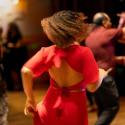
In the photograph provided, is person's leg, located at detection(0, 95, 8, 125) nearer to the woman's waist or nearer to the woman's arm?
the woman's arm

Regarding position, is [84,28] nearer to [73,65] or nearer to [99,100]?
[73,65]

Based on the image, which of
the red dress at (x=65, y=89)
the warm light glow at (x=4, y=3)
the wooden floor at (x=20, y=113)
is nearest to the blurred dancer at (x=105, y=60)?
the wooden floor at (x=20, y=113)

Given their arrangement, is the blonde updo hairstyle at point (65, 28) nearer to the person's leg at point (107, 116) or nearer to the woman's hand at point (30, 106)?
the woman's hand at point (30, 106)

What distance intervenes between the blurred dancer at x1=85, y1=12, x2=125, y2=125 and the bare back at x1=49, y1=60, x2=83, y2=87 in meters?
1.50

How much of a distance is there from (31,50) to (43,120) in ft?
20.6

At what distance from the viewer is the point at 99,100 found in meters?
4.52

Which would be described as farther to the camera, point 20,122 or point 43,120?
point 20,122

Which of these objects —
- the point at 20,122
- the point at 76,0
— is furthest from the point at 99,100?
the point at 76,0

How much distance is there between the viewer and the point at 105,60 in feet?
15.4

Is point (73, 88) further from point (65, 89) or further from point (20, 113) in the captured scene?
point (20, 113)

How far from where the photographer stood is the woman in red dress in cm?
279

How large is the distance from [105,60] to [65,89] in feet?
6.16

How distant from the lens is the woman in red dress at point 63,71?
9.17ft

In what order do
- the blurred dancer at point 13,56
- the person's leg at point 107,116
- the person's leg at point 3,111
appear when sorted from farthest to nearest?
the blurred dancer at point 13,56 < the person's leg at point 107,116 < the person's leg at point 3,111
